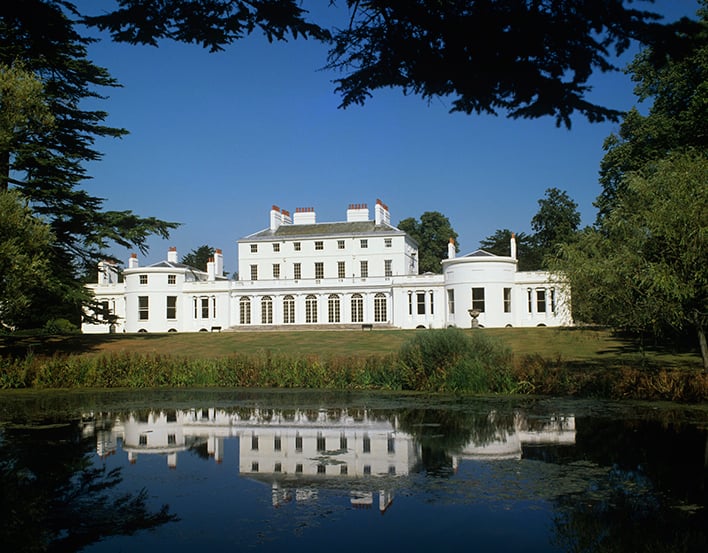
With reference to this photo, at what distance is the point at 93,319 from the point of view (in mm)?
31109

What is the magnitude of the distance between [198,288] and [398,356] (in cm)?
3437

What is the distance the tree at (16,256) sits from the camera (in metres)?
20.5

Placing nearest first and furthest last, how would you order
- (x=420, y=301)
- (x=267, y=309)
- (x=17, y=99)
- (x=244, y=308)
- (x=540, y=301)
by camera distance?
(x=17, y=99) < (x=540, y=301) < (x=420, y=301) < (x=267, y=309) < (x=244, y=308)

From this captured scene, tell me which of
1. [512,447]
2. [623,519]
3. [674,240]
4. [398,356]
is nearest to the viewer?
[623,519]

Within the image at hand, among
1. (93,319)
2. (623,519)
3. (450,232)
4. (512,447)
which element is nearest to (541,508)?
(623,519)

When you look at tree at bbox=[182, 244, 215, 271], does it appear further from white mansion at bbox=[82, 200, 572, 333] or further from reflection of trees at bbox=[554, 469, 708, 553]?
reflection of trees at bbox=[554, 469, 708, 553]

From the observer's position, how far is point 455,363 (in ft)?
61.6

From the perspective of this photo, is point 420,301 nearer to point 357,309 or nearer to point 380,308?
point 380,308

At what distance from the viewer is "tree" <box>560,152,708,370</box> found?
1500 centimetres

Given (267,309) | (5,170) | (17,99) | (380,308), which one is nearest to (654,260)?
(17,99)

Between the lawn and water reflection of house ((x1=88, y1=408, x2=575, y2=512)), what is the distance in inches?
440

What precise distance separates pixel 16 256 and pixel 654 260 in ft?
54.8

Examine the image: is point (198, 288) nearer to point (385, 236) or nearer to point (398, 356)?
point (385, 236)

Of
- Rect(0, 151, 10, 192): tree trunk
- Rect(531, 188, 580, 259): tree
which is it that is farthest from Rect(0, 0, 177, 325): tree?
Rect(531, 188, 580, 259): tree
